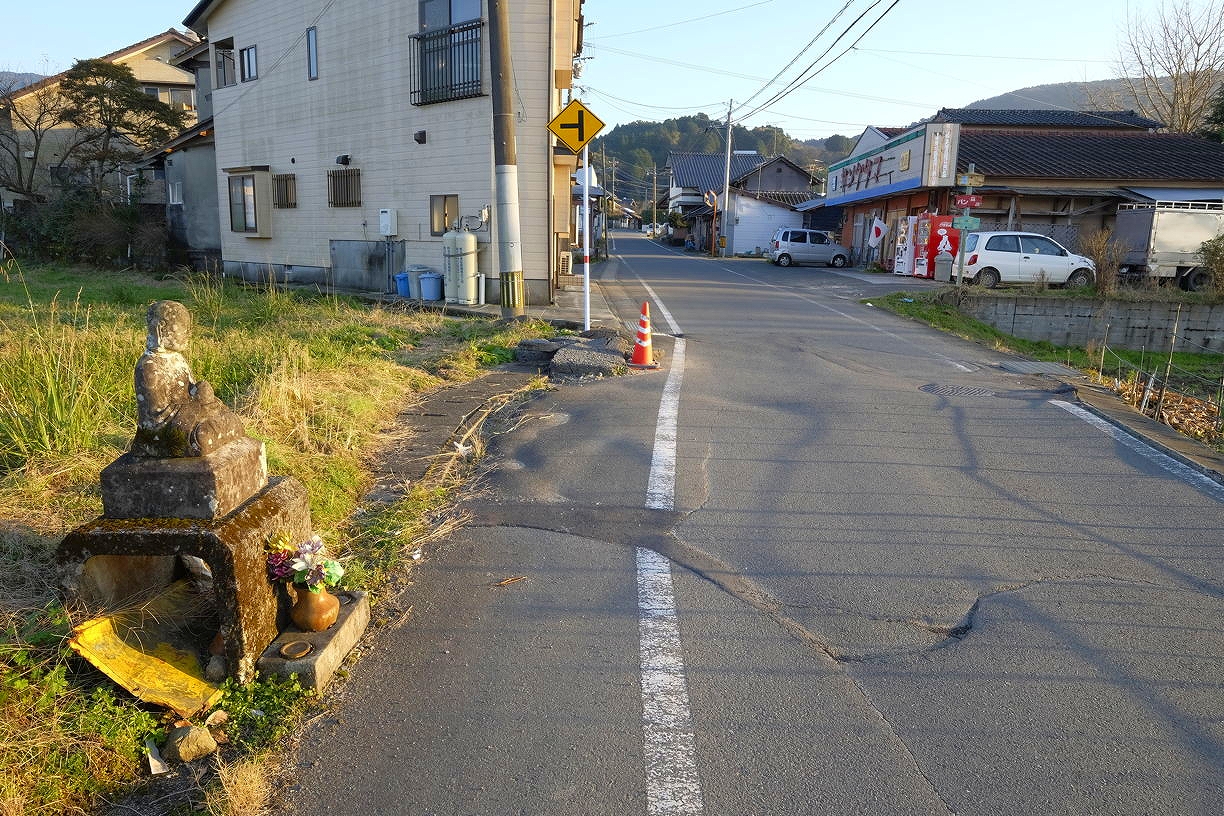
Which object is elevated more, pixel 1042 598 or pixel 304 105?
pixel 304 105

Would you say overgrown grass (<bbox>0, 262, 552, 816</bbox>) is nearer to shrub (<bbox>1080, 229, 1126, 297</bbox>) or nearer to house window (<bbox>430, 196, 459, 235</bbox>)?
house window (<bbox>430, 196, 459, 235</bbox>)

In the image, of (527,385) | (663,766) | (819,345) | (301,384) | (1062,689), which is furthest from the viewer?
(819,345)

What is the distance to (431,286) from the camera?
16.7m

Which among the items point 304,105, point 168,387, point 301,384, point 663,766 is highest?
point 304,105

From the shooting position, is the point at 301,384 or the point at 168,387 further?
the point at 301,384

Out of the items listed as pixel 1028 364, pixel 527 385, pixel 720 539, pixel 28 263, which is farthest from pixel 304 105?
pixel 720 539

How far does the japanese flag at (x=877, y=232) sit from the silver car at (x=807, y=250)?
5.89ft

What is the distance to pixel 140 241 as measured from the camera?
25.5 metres

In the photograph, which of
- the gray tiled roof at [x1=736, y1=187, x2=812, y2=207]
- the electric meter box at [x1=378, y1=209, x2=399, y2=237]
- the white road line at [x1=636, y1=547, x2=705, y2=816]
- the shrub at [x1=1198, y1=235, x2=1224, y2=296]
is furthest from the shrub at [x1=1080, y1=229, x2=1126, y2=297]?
the gray tiled roof at [x1=736, y1=187, x2=812, y2=207]

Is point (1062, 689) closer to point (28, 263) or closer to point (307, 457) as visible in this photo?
point (307, 457)

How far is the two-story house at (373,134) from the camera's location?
1645cm

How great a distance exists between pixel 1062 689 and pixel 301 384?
5736 millimetres

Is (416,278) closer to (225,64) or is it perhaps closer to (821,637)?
(225,64)

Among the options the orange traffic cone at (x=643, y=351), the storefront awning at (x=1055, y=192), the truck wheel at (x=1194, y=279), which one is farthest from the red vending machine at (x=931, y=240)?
the orange traffic cone at (x=643, y=351)
